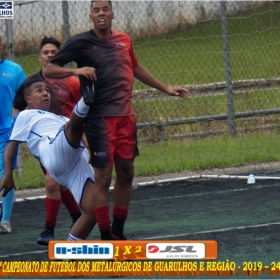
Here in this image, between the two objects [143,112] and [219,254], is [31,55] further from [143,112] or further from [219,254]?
[219,254]

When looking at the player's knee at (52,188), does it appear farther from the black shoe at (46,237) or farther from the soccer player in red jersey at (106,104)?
the soccer player in red jersey at (106,104)

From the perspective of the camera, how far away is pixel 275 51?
48.4 ft

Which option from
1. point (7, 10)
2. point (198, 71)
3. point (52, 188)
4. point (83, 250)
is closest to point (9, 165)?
point (52, 188)

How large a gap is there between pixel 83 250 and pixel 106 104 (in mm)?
1261

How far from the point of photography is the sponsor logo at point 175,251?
6.91 m

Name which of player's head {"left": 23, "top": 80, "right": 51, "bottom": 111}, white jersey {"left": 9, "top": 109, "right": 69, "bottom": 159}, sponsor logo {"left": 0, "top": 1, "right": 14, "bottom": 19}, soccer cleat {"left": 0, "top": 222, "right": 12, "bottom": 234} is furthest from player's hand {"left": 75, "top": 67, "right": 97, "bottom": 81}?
sponsor logo {"left": 0, "top": 1, "right": 14, "bottom": 19}

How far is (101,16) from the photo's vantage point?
306 inches

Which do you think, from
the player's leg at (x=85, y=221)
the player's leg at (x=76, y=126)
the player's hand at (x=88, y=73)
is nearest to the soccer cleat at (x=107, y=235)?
the player's leg at (x=85, y=221)

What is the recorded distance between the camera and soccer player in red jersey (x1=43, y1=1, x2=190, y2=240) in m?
7.61

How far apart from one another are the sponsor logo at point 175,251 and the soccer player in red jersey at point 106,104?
0.56 meters

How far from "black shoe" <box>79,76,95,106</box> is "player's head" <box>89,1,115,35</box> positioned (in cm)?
57

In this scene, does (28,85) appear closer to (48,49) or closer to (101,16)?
(48,49)

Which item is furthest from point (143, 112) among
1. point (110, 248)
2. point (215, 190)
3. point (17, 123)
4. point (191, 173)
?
point (110, 248)

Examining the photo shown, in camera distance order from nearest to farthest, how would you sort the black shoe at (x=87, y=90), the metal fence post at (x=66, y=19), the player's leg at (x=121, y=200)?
the black shoe at (x=87, y=90) → the player's leg at (x=121, y=200) → the metal fence post at (x=66, y=19)
